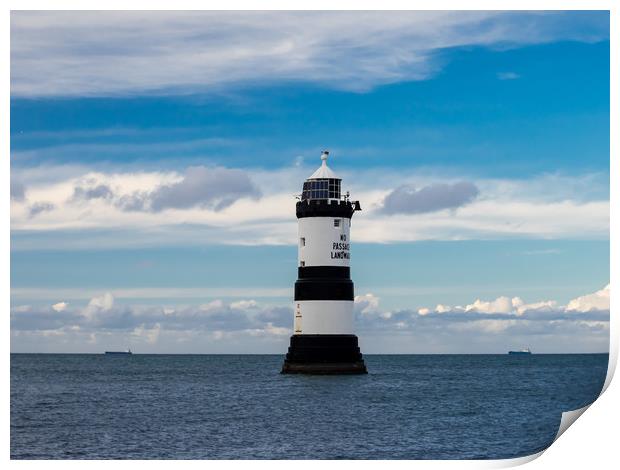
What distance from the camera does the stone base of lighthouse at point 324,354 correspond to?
55125 mm

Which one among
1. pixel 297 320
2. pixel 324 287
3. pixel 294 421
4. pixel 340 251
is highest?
pixel 340 251

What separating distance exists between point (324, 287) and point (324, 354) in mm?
3265

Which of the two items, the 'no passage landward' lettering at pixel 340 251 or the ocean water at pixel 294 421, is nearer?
the ocean water at pixel 294 421

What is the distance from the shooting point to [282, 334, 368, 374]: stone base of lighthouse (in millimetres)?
55125

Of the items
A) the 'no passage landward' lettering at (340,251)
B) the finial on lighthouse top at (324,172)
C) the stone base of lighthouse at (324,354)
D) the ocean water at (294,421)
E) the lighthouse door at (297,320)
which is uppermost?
the finial on lighthouse top at (324,172)

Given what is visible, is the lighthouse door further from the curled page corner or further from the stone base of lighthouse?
the curled page corner

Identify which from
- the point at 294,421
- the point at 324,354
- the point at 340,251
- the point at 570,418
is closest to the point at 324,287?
the point at 340,251

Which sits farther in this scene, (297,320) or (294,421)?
(297,320)

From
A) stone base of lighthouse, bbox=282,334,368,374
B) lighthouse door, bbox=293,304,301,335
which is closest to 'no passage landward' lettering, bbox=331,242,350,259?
lighthouse door, bbox=293,304,301,335

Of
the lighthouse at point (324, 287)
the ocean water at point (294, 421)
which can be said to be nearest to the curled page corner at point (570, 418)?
the ocean water at point (294, 421)

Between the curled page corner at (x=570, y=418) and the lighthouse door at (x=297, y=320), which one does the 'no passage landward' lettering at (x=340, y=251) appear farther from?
the curled page corner at (x=570, y=418)

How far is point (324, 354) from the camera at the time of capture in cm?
5525

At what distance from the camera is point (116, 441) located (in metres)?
40.2

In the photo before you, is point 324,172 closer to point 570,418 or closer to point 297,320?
point 297,320
